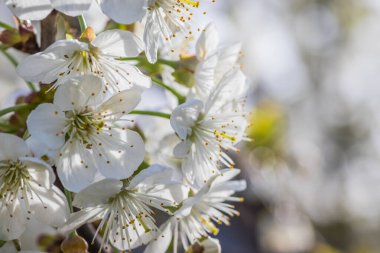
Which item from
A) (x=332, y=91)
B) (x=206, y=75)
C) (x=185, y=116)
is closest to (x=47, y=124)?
(x=185, y=116)

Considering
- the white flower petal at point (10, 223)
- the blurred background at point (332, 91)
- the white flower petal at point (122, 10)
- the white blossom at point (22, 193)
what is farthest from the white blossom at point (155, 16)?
the blurred background at point (332, 91)

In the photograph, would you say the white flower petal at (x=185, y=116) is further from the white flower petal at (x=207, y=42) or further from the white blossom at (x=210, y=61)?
the white flower petal at (x=207, y=42)

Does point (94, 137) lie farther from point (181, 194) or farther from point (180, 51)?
point (180, 51)

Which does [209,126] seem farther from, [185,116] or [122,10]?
[122,10]

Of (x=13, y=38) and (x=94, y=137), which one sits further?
(x=13, y=38)

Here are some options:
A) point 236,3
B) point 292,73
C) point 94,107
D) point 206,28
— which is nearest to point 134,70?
point 94,107
